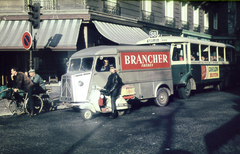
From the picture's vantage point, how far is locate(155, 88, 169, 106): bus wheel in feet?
31.7

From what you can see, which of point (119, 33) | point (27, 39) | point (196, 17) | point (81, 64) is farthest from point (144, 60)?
point (196, 17)

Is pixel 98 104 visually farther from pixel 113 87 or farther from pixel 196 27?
pixel 196 27

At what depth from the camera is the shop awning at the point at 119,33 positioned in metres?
13.6

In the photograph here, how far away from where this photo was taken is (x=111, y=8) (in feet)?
51.3

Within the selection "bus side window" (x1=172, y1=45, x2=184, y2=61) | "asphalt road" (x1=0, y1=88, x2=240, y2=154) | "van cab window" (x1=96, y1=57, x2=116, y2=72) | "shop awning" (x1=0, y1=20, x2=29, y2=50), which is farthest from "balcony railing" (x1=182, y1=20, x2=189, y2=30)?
"van cab window" (x1=96, y1=57, x2=116, y2=72)

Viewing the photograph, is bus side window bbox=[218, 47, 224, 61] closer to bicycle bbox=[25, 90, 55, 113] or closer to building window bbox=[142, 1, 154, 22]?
building window bbox=[142, 1, 154, 22]

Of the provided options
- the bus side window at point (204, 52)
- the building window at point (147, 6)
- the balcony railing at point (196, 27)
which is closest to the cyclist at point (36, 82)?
the bus side window at point (204, 52)

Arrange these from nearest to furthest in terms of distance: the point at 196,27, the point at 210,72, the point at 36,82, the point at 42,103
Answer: the point at 42,103 < the point at 36,82 < the point at 210,72 < the point at 196,27

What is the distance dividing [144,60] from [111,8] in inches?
294

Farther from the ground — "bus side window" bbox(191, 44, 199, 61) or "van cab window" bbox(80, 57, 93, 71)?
"bus side window" bbox(191, 44, 199, 61)

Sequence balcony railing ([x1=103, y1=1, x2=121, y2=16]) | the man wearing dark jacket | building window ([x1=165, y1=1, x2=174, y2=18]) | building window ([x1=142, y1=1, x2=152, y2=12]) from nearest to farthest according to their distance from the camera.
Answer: the man wearing dark jacket
balcony railing ([x1=103, y1=1, x2=121, y2=16])
building window ([x1=142, y1=1, x2=152, y2=12])
building window ([x1=165, y1=1, x2=174, y2=18])

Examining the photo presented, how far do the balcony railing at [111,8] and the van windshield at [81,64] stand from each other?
23.5 feet

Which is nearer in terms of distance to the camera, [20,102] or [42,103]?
[20,102]

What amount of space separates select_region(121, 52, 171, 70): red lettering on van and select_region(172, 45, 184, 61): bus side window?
155 centimetres
